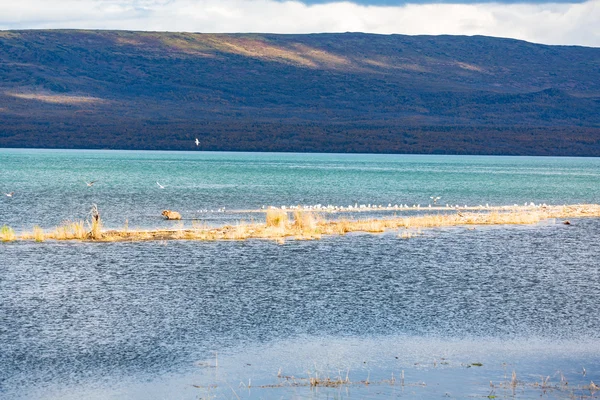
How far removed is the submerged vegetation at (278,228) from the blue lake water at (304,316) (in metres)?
1.22

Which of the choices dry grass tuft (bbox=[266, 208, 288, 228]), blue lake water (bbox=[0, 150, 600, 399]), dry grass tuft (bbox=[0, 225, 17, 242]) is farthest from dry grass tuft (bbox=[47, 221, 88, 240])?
dry grass tuft (bbox=[266, 208, 288, 228])

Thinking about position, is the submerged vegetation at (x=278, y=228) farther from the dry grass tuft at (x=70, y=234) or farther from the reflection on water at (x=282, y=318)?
the reflection on water at (x=282, y=318)

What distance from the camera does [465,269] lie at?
31641 mm

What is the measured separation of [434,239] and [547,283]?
1183cm

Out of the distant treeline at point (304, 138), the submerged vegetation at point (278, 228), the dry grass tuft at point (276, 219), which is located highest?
the dry grass tuft at point (276, 219)

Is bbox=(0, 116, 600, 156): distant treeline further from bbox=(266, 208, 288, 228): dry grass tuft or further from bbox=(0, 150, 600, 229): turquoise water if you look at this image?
bbox=(266, 208, 288, 228): dry grass tuft

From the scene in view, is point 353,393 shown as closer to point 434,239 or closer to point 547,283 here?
point 547,283

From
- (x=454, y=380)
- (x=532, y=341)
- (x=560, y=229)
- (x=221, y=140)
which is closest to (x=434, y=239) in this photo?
(x=560, y=229)

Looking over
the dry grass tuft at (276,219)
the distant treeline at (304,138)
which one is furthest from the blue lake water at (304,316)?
the distant treeline at (304,138)

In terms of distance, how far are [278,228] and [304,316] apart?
17.5 m

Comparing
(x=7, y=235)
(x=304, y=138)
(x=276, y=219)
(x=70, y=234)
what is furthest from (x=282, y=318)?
(x=304, y=138)

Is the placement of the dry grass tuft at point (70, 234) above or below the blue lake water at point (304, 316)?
below

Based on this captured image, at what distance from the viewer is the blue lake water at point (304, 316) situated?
17.3m

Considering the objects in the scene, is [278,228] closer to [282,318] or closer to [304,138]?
[282,318]
